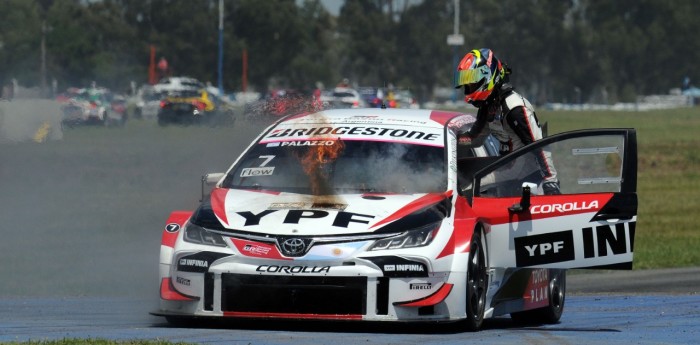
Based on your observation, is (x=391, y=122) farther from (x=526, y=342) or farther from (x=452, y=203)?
(x=526, y=342)

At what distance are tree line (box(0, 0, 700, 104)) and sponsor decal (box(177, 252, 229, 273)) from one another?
56.8 m

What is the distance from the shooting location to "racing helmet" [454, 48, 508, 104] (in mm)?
8984

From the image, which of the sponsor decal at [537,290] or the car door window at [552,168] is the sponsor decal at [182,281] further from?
the sponsor decal at [537,290]

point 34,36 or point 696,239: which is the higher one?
point 34,36

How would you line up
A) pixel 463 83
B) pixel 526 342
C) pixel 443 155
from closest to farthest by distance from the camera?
pixel 526 342
pixel 443 155
pixel 463 83

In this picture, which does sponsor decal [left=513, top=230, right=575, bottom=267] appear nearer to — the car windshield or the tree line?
the car windshield

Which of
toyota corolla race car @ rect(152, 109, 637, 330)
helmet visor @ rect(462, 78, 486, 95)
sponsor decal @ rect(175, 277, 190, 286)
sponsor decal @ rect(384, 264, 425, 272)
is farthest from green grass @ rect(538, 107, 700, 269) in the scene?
sponsor decal @ rect(175, 277, 190, 286)

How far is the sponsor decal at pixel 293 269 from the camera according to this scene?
727cm

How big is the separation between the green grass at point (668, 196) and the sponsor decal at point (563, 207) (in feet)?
21.3

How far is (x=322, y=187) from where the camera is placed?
26.8 feet

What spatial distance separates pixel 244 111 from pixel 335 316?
368 centimetres

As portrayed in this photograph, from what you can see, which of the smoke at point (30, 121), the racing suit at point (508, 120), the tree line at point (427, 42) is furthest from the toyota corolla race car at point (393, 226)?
the tree line at point (427, 42)

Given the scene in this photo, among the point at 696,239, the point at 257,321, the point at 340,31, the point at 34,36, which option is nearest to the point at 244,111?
the point at 257,321

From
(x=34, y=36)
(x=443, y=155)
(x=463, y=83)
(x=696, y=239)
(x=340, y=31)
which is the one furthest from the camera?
(x=340, y=31)
